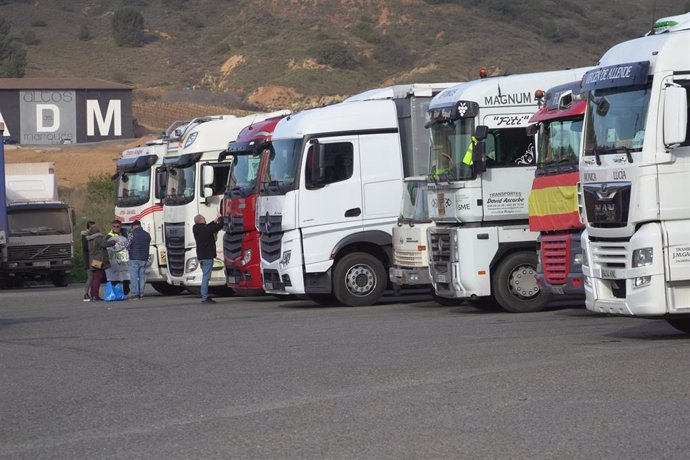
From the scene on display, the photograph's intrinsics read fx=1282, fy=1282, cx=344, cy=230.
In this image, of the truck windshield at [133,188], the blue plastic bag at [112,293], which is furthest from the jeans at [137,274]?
the truck windshield at [133,188]

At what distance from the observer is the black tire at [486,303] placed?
750 inches

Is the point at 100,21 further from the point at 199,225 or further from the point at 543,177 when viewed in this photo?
the point at 543,177

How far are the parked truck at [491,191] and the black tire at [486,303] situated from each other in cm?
21

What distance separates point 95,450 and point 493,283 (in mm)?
10816

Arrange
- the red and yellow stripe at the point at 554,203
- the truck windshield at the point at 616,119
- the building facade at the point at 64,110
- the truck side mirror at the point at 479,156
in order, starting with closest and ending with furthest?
the truck windshield at the point at 616,119, the red and yellow stripe at the point at 554,203, the truck side mirror at the point at 479,156, the building facade at the point at 64,110

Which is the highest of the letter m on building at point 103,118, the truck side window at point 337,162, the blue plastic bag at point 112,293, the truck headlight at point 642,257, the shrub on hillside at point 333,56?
the shrub on hillside at point 333,56

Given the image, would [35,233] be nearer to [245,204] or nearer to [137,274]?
[137,274]

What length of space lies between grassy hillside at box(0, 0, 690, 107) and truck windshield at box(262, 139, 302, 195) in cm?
7078

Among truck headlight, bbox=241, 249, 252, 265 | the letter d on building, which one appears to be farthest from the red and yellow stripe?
the letter d on building

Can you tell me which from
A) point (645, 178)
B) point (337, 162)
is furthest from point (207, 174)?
point (645, 178)

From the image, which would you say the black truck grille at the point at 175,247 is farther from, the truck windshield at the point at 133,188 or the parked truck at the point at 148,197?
the truck windshield at the point at 133,188

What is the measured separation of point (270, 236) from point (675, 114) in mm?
10677

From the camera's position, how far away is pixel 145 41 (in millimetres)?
119750

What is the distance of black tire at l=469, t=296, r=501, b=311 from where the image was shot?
19.0 metres
